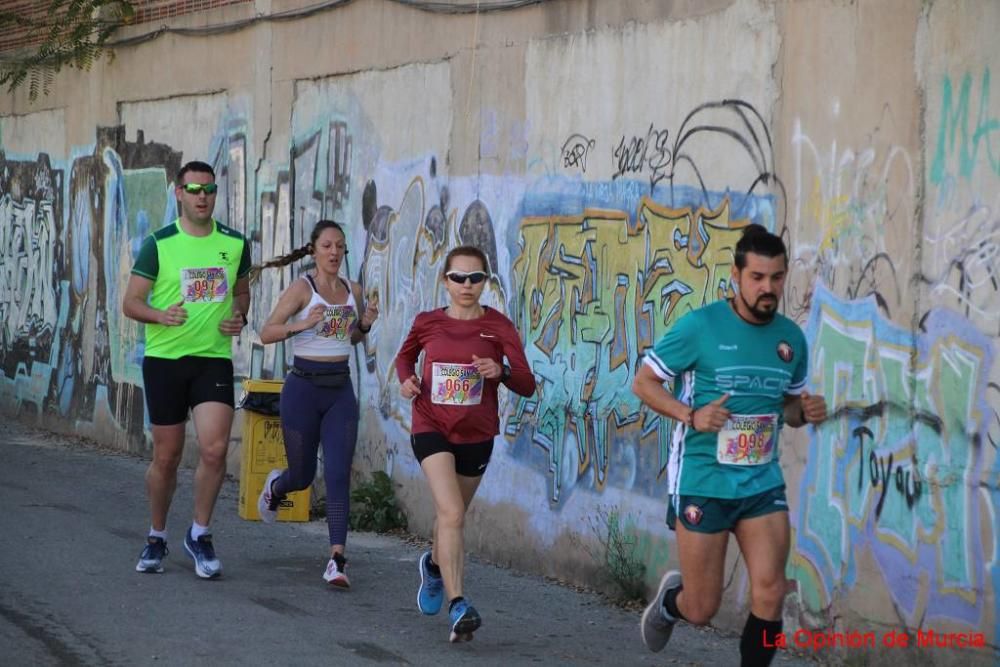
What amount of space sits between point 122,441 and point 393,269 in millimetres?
5282

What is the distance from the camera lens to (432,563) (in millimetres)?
8727

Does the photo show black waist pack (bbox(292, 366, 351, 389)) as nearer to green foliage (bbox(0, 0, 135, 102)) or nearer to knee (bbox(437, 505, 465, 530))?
knee (bbox(437, 505, 465, 530))

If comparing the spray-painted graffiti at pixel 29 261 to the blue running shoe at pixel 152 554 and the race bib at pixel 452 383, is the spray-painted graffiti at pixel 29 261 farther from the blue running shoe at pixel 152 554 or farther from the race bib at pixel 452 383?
the race bib at pixel 452 383

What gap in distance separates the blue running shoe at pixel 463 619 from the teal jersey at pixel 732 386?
1616 millimetres

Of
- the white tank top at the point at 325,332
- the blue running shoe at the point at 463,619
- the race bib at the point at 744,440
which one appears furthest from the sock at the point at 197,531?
the race bib at the point at 744,440

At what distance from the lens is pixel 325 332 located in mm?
10070

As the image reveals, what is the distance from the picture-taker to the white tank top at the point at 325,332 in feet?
33.0

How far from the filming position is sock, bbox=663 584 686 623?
7.34m

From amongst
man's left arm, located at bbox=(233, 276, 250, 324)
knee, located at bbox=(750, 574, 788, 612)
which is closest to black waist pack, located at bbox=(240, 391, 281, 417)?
man's left arm, located at bbox=(233, 276, 250, 324)

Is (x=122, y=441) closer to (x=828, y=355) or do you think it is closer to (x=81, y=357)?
(x=81, y=357)

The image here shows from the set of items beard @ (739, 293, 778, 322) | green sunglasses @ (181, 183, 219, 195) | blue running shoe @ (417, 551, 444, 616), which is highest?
Answer: green sunglasses @ (181, 183, 219, 195)

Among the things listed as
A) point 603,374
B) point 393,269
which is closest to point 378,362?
point 393,269

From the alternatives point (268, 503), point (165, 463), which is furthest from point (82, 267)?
point (165, 463)

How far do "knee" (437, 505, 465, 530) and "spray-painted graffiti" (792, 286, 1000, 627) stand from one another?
164 cm
